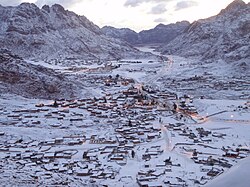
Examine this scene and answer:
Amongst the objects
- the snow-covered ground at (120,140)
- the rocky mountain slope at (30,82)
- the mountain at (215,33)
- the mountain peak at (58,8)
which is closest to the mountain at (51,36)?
the mountain peak at (58,8)

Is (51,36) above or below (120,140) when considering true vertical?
above

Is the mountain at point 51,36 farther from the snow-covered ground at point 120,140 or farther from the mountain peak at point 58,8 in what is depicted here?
the snow-covered ground at point 120,140

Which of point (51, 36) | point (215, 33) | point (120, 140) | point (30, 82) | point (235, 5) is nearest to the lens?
point (120, 140)

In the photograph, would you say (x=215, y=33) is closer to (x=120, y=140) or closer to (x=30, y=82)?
(x=30, y=82)

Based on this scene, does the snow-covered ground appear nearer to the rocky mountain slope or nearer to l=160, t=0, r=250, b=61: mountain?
the rocky mountain slope

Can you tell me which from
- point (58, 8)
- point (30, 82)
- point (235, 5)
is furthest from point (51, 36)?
point (235, 5)

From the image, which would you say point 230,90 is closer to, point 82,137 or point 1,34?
point 82,137

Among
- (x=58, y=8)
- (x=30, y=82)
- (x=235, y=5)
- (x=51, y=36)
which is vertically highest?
(x=235, y=5)
